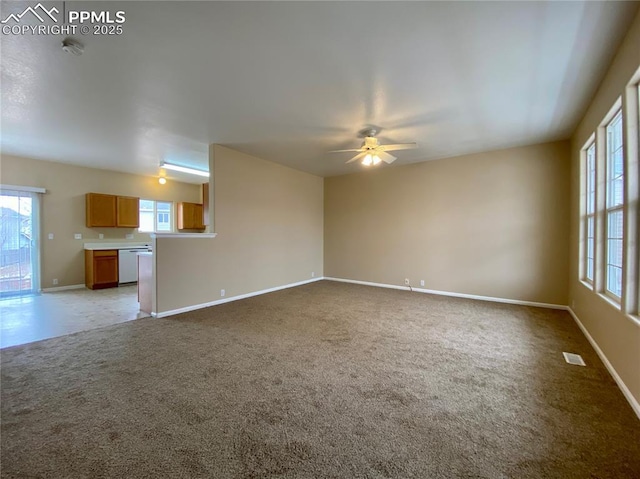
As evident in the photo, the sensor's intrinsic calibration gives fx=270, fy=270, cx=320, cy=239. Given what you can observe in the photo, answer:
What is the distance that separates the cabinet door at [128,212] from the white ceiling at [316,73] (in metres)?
2.37

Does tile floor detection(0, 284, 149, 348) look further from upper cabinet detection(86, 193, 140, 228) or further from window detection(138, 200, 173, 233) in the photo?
window detection(138, 200, 173, 233)

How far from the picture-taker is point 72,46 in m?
2.16

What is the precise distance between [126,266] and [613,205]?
28.0 feet

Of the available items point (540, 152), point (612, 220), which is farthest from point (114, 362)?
point (540, 152)

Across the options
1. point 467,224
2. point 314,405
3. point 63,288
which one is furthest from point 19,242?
point 467,224

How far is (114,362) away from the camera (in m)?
2.62

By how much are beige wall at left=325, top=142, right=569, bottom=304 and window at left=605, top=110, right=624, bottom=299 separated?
1838 millimetres

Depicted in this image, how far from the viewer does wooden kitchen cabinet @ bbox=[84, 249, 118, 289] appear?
6.03 meters

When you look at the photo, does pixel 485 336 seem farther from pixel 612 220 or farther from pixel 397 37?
pixel 397 37

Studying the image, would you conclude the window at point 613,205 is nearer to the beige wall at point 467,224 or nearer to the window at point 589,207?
the window at point 589,207

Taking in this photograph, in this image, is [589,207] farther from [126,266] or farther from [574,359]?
[126,266]

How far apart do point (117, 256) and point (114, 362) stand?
15.5 feet

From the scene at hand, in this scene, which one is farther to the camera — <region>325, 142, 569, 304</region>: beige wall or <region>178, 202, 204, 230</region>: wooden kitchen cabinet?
<region>178, 202, 204, 230</region>: wooden kitchen cabinet

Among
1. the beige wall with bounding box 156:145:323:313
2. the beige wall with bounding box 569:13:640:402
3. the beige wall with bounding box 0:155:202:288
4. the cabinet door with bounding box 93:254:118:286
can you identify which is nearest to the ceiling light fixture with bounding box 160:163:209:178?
the beige wall with bounding box 156:145:323:313
